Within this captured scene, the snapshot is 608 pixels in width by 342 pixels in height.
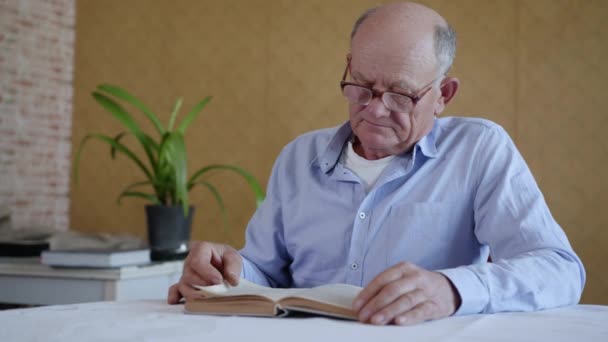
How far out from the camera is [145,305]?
1323 mm

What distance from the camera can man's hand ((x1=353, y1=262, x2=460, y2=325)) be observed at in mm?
1041

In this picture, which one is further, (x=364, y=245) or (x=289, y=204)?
(x=289, y=204)

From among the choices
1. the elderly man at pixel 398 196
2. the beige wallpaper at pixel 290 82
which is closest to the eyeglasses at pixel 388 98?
the elderly man at pixel 398 196

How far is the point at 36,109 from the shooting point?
3666mm

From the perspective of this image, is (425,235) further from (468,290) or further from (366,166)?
(468,290)

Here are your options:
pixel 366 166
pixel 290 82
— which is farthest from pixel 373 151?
pixel 290 82

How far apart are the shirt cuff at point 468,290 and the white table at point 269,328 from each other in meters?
0.02

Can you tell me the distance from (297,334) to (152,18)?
3.04 meters

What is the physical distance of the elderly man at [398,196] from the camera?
1384 mm

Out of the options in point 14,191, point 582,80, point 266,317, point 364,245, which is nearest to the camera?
point 266,317

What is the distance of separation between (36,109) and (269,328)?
3.01 metres

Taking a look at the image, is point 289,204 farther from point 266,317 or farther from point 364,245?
point 266,317

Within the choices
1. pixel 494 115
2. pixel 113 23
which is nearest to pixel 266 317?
pixel 494 115

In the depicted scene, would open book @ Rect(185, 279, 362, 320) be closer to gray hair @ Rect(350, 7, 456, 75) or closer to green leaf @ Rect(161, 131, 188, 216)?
gray hair @ Rect(350, 7, 456, 75)
